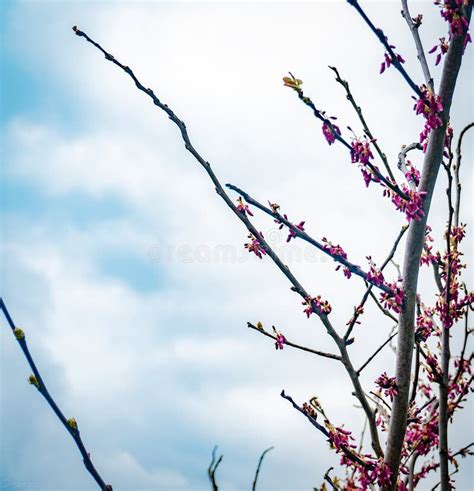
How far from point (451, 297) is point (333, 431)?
220cm

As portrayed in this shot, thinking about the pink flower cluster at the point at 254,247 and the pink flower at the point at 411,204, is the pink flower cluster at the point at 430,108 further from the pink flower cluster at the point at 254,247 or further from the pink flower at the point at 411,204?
the pink flower cluster at the point at 254,247

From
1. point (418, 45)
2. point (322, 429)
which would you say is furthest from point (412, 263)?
point (418, 45)

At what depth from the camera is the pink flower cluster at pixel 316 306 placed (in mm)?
3719

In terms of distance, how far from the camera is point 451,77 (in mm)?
3795

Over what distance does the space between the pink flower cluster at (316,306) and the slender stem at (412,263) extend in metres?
0.57

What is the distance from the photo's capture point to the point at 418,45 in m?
4.26

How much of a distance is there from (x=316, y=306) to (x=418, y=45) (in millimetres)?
2434

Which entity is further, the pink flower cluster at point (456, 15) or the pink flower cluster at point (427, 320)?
the pink flower cluster at point (427, 320)

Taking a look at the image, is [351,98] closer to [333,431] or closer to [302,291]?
[302,291]

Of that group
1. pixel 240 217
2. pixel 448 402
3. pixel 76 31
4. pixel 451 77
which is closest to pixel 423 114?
pixel 451 77

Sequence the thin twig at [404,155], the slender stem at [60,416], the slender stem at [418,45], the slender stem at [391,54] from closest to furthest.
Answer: the slender stem at [60,416]
the slender stem at [391,54]
the slender stem at [418,45]
the thin twig at [404,155]

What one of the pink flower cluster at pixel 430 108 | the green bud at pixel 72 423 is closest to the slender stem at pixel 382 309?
the pink flower cluster at pixel 430 108

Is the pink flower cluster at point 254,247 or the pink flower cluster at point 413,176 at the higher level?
the pink flower cluster at point 413,176

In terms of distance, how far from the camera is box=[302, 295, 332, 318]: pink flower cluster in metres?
3.72
